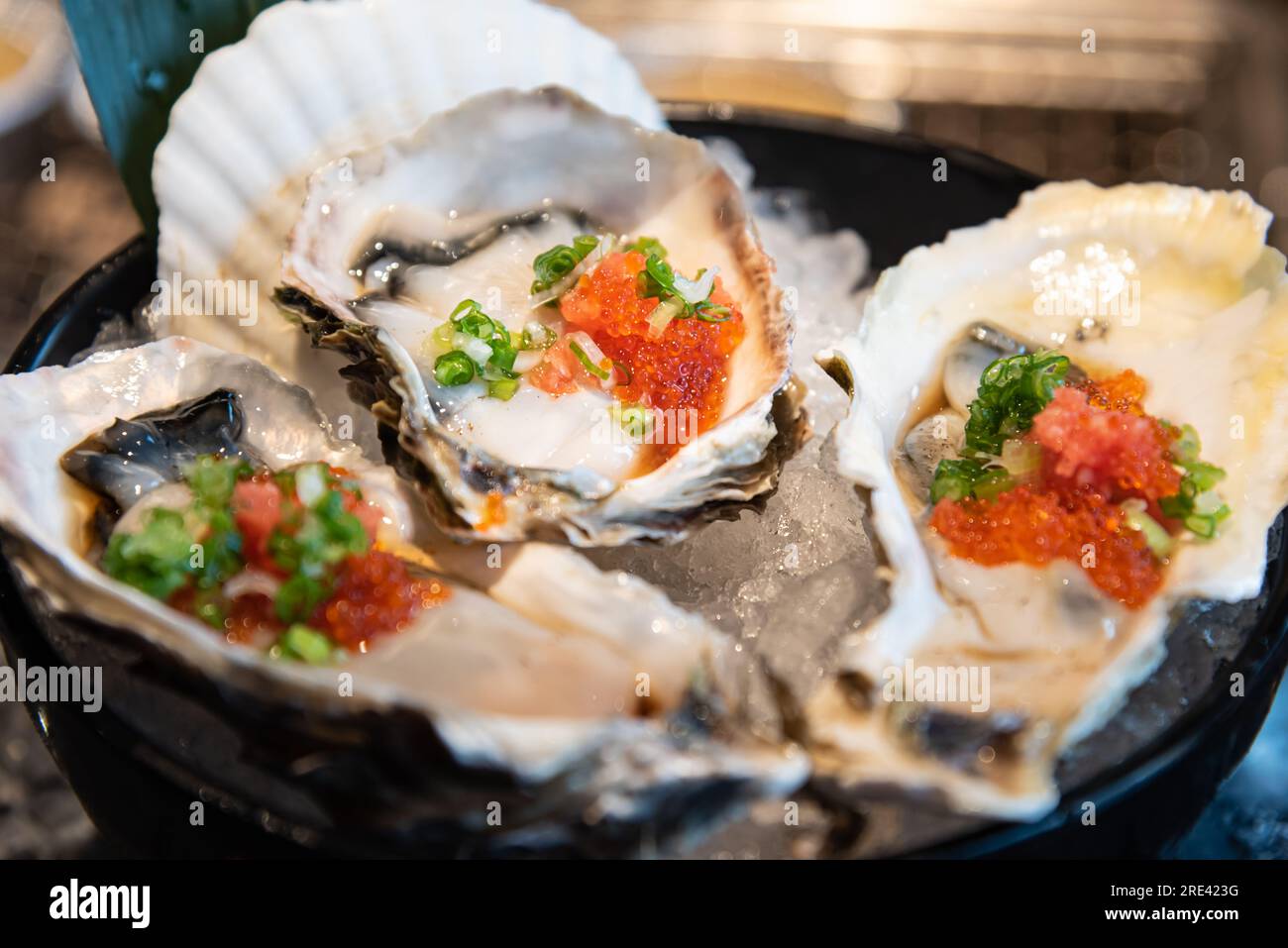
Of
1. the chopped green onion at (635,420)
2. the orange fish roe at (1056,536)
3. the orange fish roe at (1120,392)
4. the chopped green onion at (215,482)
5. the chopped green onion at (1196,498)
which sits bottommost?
the orange fish roe at (1056,536)

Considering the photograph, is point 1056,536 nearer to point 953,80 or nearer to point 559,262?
point 559,262

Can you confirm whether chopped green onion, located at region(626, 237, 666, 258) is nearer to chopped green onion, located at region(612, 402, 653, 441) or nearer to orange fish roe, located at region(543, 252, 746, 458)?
orange fish roe, located at region(543, 252, 746, 458)

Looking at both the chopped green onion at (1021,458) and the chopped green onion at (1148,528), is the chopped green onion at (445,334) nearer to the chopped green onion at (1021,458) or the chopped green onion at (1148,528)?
the chopped green onion at (1021,458)

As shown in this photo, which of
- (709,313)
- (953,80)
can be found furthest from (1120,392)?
(953,80)

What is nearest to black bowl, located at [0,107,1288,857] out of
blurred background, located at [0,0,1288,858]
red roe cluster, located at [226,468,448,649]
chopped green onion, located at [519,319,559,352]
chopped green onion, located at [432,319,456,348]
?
red roe cluster, located at [226,468,448,649]

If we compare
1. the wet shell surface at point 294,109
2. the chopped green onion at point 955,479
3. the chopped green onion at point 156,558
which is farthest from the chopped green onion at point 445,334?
the chopped green onion at point 955,479

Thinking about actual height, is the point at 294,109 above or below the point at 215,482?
above
